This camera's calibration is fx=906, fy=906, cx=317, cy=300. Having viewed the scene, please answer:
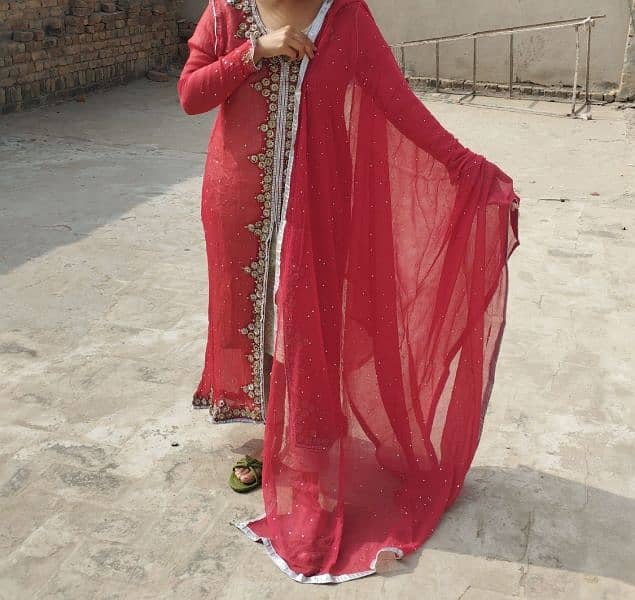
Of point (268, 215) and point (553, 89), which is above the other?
point (268, 215)

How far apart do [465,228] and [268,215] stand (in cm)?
56

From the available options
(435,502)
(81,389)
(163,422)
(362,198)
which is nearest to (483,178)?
(362,198)

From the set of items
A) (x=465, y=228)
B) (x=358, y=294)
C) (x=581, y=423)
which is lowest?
(x=581, y=423)

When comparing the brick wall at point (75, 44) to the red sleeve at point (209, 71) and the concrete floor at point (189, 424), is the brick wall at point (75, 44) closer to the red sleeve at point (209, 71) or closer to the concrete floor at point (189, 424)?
the concrete floor at point (189, 424)

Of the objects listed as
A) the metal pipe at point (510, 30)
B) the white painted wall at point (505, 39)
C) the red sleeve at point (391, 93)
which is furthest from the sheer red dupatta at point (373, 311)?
the white painted wall at point (505, 39)

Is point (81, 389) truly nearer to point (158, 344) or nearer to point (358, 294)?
point (158, 344)

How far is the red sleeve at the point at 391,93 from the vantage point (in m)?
2.46

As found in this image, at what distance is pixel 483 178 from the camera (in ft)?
8.25

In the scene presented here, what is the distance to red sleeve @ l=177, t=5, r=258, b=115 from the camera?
2.39 metres

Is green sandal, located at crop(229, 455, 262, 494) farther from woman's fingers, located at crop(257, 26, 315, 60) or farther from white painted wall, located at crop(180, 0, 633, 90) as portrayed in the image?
white painted wall, located at crop(180, 0, 633, 90)

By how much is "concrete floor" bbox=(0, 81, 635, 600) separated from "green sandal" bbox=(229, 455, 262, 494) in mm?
32

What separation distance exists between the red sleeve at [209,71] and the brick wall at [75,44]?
22.2ft

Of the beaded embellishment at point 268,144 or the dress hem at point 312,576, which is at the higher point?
the beaded embellishment at point 268,144

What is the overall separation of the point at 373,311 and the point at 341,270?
159 millimetres
